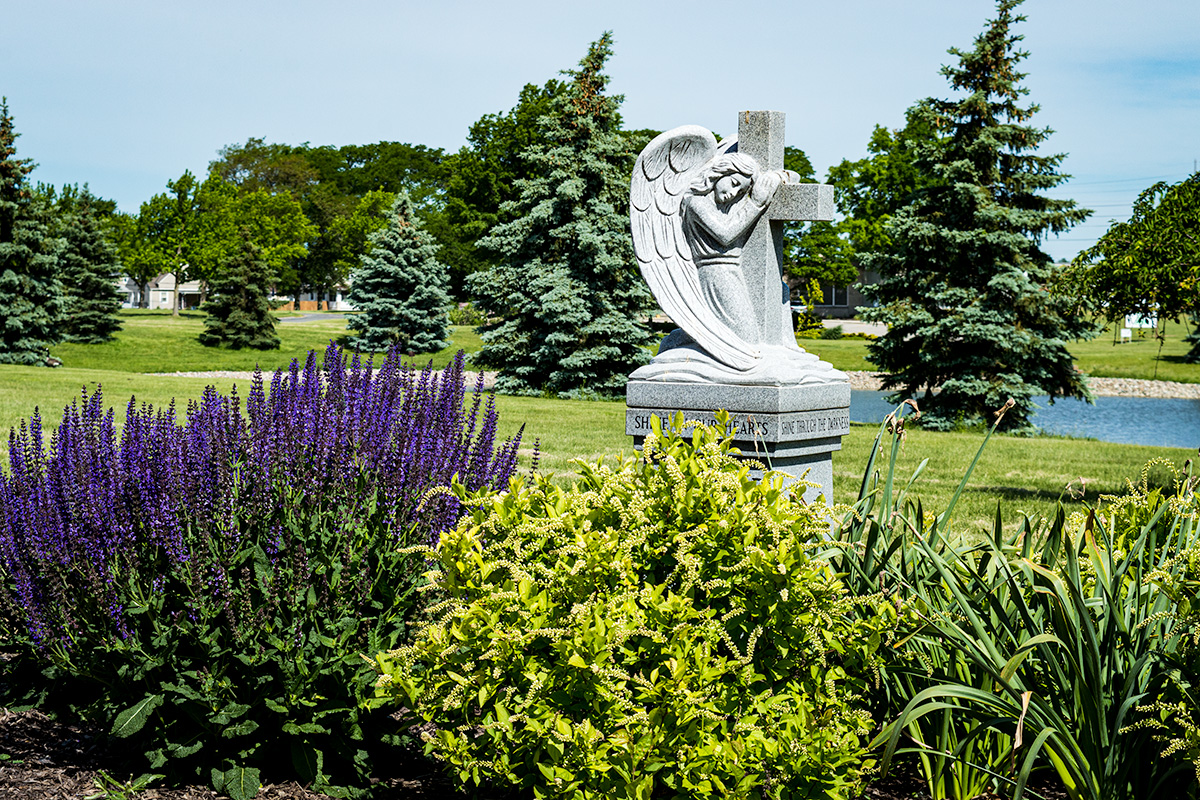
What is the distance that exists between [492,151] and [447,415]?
34432 mm

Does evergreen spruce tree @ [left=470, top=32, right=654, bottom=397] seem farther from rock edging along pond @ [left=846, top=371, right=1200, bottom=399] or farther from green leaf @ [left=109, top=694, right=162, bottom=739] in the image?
green leaf @ [left=109, top=694, right=162, bottom=739]

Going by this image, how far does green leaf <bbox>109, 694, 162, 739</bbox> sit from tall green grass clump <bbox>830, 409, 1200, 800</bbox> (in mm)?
2323

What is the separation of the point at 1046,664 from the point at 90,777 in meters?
3.27

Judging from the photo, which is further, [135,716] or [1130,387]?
[1130,387]

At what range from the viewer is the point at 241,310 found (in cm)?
3806

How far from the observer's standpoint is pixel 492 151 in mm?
37156

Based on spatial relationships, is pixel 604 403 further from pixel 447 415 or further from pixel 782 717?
pixel 782 717

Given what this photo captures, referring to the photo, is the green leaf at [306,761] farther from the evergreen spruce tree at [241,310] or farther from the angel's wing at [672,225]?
the evergreen spruce tree at [241,310]

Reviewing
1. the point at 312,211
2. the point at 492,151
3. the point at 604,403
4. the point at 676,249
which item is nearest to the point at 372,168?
the point at 312,211

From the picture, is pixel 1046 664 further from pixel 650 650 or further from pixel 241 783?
pixel 241 783

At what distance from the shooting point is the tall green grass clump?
2.86 metres

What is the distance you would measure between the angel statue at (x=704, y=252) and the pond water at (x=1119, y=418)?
15038mm

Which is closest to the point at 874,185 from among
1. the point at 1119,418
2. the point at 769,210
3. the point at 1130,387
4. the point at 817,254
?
the point at 817,254

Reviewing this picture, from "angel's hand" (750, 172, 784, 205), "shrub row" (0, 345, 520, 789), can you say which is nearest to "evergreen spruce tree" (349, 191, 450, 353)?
"angel's hand" (750, 172, 784, 205)
